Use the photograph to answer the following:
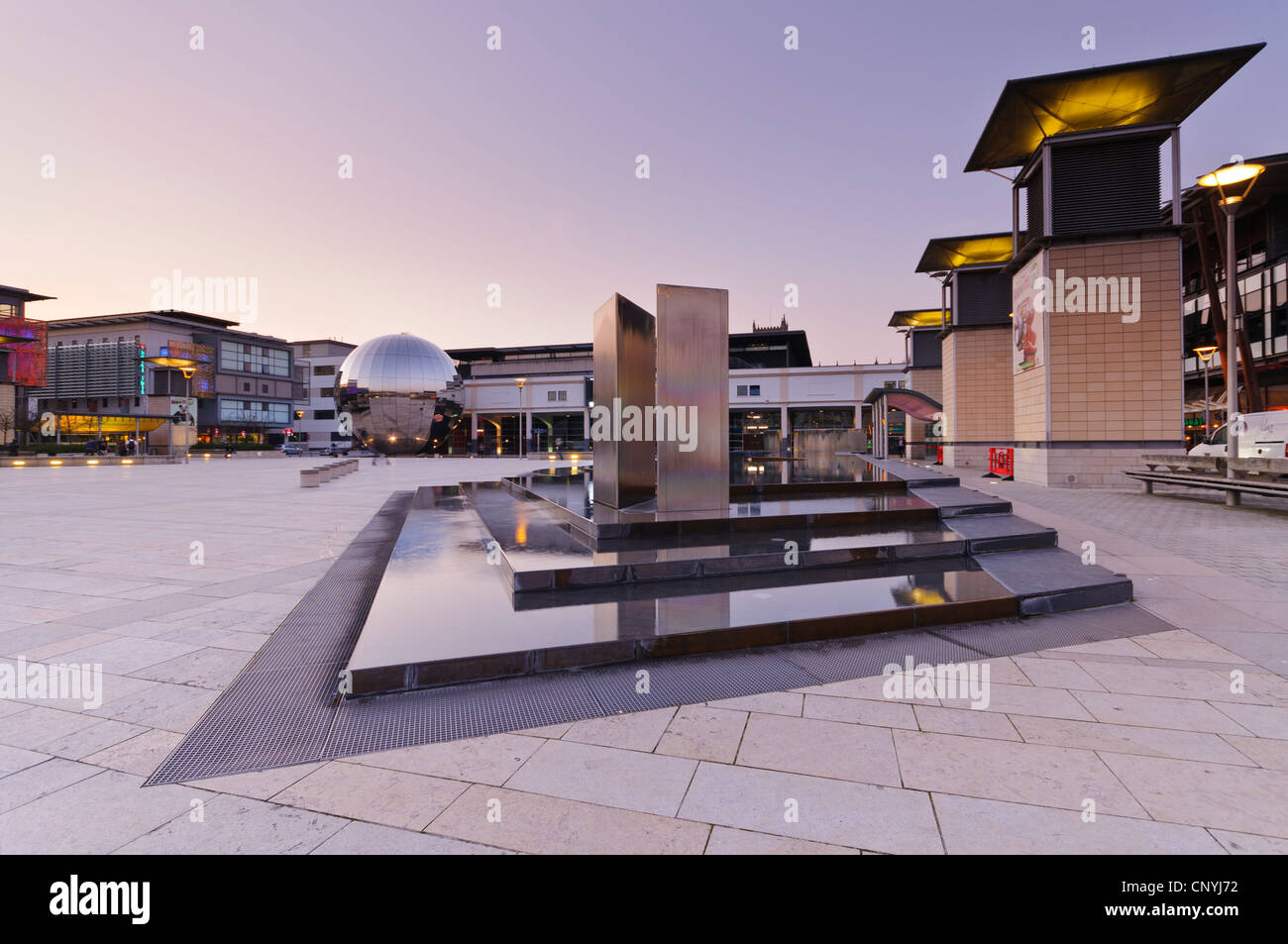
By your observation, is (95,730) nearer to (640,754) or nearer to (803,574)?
(640,754)

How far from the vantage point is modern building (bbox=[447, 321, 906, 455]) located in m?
59.5

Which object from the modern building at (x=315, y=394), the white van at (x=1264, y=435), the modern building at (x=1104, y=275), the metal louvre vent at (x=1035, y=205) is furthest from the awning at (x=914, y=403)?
the modern building at (x=315, y=394)

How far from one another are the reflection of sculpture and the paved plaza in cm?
3527

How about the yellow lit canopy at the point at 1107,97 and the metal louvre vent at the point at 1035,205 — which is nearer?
the yellow lit canopy at the point at 1107,97

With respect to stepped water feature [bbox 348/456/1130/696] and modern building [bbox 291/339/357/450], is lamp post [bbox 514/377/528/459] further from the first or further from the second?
stepped water feature [bbox 348/456/1130/696]

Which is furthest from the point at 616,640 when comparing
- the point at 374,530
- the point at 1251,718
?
the point at 374,530

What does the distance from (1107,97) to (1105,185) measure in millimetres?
2392

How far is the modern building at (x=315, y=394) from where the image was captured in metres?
86.5

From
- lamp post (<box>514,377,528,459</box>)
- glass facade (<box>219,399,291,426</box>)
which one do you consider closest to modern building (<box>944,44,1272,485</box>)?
lamp post (<box>514,377,528,459</box>)

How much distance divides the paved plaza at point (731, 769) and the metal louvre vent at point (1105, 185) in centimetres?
1764

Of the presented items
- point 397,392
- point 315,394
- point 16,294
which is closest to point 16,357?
point 16,294

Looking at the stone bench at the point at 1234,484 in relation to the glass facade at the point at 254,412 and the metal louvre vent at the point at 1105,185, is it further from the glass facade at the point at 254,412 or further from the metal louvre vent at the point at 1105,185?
the glass facade at the point at 254,412
